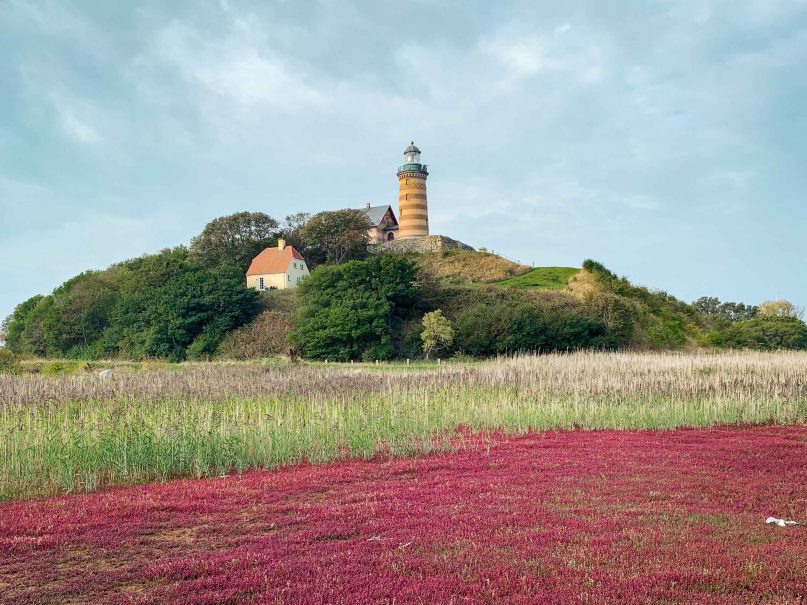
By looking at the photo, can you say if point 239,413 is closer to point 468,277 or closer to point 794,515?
point 794,515

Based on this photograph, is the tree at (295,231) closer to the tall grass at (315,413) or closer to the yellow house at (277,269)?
the yellow house at (277,269)

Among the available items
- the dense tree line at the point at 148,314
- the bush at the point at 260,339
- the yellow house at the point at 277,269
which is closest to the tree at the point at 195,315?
the dense tree line at the point at 148,314

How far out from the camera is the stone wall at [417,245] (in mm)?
69250

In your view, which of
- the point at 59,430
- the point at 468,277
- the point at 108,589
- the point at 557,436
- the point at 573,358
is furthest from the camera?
the point at 468,277

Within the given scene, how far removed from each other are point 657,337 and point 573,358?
21.7 metres

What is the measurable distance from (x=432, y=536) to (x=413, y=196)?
68.7m

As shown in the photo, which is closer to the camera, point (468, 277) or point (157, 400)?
point (157, 400)

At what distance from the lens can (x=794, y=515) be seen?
24.5ft

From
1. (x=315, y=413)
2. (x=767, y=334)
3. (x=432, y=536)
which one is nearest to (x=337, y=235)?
(x=767, y=334)

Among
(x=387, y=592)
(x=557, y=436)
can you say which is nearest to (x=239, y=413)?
(x=557, y=436)

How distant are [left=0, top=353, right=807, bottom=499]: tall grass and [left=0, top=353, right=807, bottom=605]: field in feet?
0.23

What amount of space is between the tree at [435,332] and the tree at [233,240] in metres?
28.6

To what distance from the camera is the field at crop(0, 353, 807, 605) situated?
5234mm

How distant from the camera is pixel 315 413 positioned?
45.5 ft
